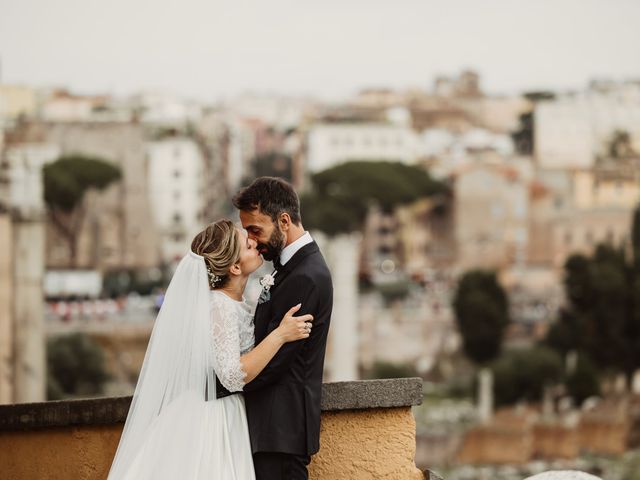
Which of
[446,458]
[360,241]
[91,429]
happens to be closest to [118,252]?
[360,241]

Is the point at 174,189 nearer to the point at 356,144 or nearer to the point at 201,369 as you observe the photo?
the point at 356,144

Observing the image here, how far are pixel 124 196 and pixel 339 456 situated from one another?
37718 mm

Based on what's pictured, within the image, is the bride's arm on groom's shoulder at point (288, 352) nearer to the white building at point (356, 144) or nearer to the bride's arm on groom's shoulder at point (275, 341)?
the bride's arm on groom's shoulder at point (275, 341)

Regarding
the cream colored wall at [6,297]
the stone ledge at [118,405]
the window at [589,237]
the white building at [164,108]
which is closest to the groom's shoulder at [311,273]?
the stone ledge at [118,405]

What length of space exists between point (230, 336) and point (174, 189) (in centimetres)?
4159

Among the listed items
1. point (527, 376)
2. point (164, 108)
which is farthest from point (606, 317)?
Answer: point (164, 108)

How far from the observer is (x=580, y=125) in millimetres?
51312

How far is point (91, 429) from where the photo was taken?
9.47ft

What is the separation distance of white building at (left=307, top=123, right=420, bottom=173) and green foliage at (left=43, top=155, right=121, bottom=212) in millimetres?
13013

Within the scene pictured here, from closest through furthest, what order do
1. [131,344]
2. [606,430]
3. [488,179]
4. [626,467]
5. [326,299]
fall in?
[326,299], [626,467], [606,430], [131,344], [488,179]

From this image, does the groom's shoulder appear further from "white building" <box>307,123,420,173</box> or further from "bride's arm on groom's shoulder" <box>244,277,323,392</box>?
"white building" <box>307,123,420,173</box>

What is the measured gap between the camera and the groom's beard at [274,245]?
2.51m

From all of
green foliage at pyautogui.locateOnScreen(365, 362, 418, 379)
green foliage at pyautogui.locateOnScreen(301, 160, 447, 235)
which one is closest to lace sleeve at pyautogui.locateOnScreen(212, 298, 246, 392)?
green foliage at pyautogui.locateOnScreen(365, 362, 418, 379)

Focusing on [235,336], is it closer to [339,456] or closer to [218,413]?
[218,413]
